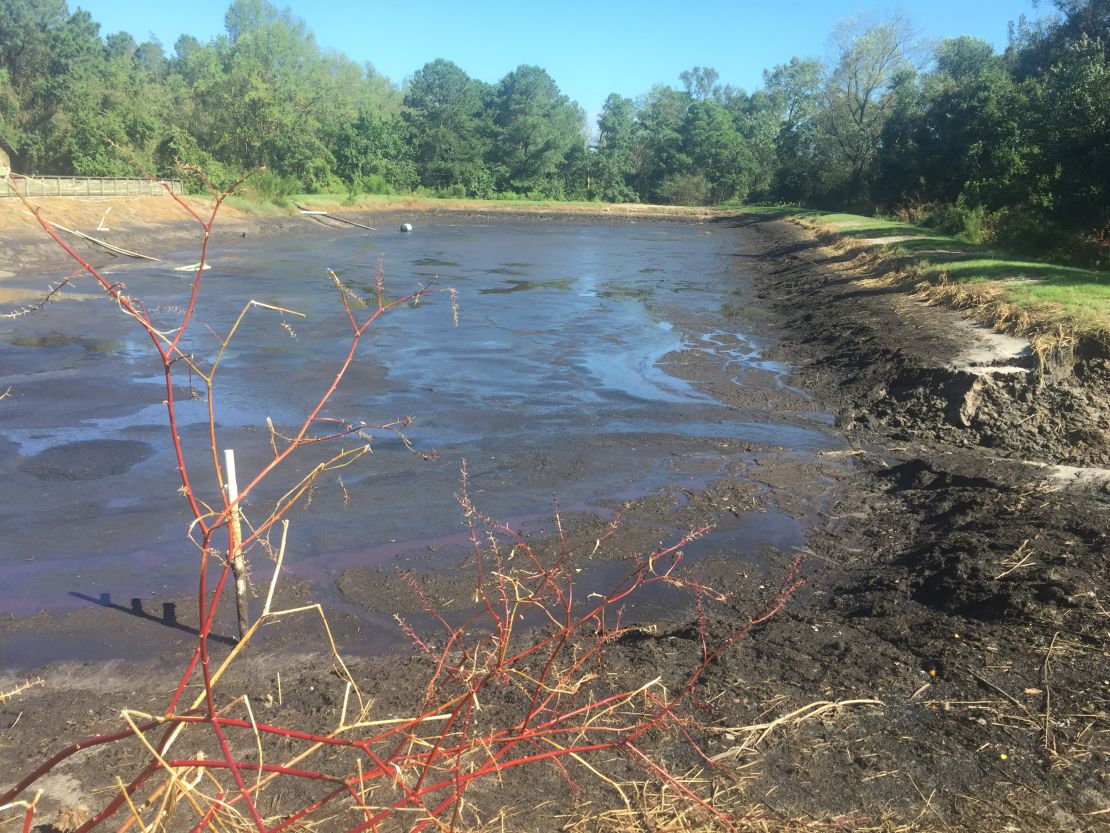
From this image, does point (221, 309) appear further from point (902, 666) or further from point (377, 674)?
point (902, 666)

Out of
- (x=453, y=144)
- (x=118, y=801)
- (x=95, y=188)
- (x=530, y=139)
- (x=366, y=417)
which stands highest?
(x=530, y=139)

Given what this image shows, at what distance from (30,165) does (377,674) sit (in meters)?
67.2

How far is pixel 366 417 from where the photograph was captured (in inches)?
530

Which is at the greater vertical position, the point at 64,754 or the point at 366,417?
the point at 64,754

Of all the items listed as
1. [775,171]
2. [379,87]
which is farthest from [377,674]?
[379,87]

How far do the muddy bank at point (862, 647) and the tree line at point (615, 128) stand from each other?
9.33 meters

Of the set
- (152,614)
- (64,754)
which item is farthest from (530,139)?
(64,754)

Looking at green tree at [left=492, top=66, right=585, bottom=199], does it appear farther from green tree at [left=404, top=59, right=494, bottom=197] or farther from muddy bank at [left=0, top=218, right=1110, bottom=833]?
muddy bank at [left=0, top=218, right=1110, bottom=833]

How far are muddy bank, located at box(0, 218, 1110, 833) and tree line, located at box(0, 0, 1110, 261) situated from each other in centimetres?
933

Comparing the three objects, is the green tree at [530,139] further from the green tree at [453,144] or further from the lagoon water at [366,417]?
the lagoon water at [366,417]

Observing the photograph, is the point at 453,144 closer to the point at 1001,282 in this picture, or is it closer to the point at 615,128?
the point at 615,128

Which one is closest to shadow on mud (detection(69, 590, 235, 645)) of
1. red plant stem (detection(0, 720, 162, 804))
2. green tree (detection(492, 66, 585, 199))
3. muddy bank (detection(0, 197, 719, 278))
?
muddy bank (detection(0, 197, 719, 278))

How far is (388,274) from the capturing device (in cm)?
3167

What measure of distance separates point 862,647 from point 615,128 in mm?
97334
